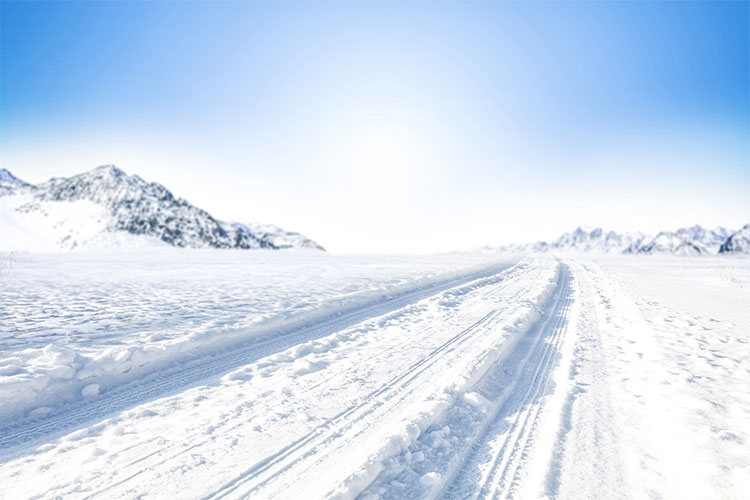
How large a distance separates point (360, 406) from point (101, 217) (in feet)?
410

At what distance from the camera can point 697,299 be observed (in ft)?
37.3

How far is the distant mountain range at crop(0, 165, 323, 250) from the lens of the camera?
93356 mm

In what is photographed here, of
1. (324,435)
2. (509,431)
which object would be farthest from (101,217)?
(509,431)

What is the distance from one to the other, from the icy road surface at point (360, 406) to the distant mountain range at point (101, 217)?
99.6 m

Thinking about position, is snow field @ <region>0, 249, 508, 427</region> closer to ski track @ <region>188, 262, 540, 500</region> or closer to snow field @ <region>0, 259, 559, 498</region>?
snow field @ <region>0, 259, 559, 498</region>

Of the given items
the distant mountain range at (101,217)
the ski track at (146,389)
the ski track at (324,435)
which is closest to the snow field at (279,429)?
the ski track at (324,435)

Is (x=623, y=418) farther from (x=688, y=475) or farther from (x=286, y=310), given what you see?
(x=286, y=310)

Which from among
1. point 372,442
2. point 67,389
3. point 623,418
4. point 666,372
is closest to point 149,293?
point 67,389

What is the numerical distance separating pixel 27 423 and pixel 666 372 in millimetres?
7250

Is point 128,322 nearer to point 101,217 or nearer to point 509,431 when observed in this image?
point 509,431

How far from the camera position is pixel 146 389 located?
3877 millimetres

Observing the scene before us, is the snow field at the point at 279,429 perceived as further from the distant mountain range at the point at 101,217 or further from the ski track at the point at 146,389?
the distant mountain range at the point at 101,217

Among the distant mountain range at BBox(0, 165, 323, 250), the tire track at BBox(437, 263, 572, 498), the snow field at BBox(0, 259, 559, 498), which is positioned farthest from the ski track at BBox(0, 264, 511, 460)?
the distant mountain range at BBox(0, 165, 323, 250)

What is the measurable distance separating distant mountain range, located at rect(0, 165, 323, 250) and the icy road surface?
9963 centimetres
